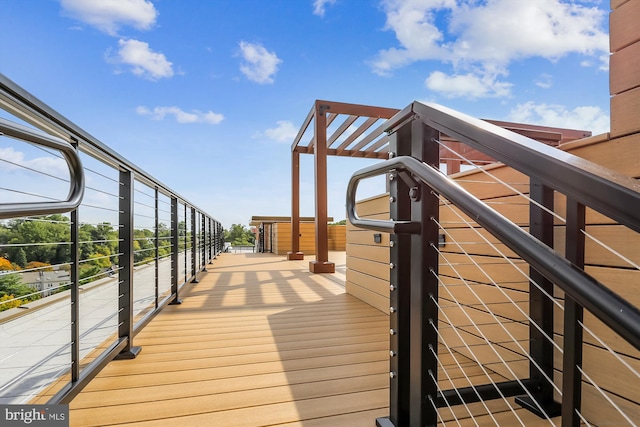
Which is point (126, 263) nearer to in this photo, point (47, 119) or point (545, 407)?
point (47, 119)

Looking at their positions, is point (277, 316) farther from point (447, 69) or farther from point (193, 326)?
point (447, 69)

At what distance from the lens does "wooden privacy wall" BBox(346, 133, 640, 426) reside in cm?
105

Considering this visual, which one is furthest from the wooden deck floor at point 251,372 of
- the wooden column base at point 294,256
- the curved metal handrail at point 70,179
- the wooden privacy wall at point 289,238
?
the wooden privacy wall at point 289,238

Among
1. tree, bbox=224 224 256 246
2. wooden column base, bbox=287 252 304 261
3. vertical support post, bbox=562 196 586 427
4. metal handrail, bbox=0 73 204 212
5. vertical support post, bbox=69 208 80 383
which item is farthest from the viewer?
tree, bbox=224 224 256 246

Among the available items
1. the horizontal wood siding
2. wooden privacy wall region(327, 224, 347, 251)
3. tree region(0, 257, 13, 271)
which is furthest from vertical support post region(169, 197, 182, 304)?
wooden privacy wall region(327, 224, 347, 251)

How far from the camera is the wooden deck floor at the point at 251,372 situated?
1.19 metres

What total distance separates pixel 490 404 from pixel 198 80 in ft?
54.8

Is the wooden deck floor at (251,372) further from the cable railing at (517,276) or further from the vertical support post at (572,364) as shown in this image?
the vertical support post at (572,364)

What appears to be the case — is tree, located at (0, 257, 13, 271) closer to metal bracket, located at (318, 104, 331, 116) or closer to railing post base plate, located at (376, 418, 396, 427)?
railing post base plate, located at (376, 418, 396, 427)

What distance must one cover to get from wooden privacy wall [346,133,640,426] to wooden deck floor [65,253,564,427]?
0.28 m

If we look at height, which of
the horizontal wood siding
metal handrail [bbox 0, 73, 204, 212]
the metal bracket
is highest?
the metal bracket

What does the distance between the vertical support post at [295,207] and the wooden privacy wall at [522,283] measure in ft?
16.1

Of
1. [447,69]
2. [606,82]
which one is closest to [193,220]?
[606,82]

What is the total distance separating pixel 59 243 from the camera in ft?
3.34
